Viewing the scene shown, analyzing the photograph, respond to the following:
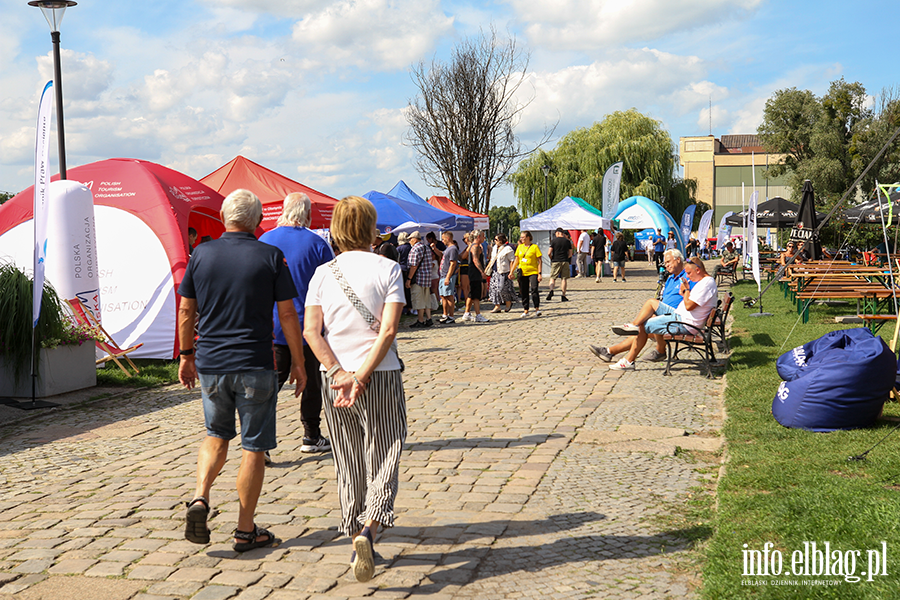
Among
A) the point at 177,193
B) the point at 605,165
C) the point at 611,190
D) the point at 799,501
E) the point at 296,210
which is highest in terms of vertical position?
the point at 605,165

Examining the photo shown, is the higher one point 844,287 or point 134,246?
A: point 134,246

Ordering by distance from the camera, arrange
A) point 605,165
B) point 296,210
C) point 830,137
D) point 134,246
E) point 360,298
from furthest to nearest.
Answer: point 605,165 < point 830,137 < point 134,246 < point 296,210 < point 360,298

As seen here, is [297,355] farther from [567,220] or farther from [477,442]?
[567,220]

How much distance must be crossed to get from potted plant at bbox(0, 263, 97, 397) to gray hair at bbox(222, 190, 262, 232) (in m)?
5.59

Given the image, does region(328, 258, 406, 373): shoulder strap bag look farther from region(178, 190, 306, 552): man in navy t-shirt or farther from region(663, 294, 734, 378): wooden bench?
region(663, 294, 734, 378): wooden bench

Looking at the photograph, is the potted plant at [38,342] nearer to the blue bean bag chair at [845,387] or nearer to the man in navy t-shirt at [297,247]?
the man in navy t-shirt at [297,247]

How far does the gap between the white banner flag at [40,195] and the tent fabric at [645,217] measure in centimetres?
2303

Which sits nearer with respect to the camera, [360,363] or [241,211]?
[360,363]

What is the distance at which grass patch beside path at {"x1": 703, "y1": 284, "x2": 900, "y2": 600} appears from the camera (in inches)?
135

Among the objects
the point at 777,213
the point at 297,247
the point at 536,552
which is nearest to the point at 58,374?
the point at 297,247

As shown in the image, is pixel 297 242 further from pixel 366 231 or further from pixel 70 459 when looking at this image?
pixel 70 459

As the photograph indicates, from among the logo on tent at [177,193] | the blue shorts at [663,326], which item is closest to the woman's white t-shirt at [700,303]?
the blue shorts at [663,326]

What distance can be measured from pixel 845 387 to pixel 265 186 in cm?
1341

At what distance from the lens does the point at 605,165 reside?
150ft
